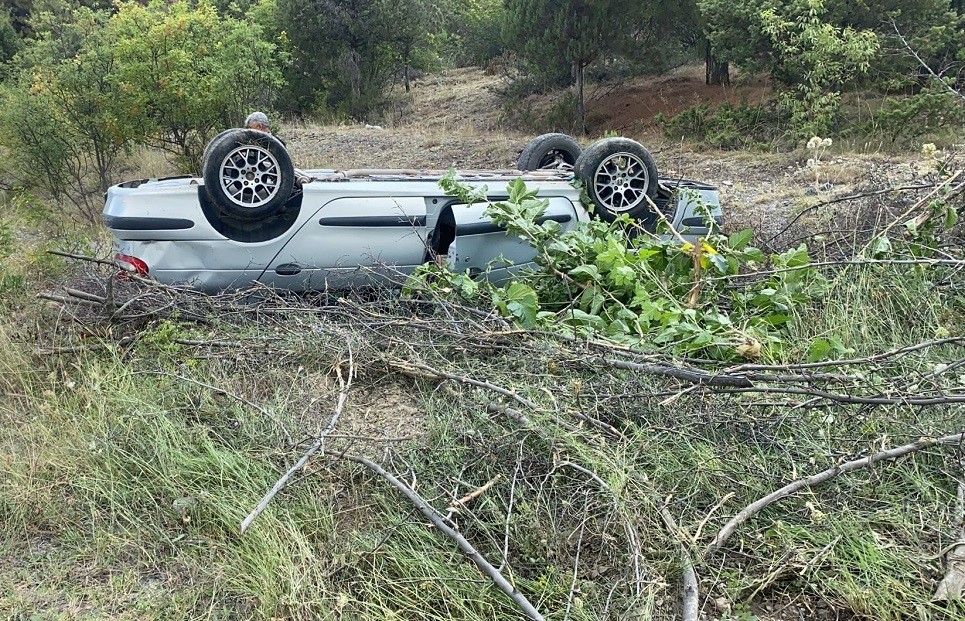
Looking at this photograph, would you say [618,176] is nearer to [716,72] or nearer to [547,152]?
[547,152]

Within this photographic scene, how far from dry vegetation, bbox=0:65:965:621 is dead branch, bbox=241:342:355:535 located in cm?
3

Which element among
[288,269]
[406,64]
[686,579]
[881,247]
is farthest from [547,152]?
[406,64]

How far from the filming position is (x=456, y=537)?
2.61m

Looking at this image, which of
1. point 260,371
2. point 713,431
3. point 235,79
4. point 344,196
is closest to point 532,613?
point 713,431

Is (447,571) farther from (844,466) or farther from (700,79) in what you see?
(700,79)

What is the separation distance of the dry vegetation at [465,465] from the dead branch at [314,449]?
0.03 metres

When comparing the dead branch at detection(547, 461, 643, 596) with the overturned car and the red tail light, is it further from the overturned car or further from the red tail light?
the red tail light

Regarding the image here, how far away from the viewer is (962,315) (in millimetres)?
4238

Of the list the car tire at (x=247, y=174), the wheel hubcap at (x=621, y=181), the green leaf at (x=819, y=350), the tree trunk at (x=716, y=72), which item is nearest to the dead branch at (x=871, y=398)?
the green leaf at (x=819, y=350)

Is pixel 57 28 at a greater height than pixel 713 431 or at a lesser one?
greater

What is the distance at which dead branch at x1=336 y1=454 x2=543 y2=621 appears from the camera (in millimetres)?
2412

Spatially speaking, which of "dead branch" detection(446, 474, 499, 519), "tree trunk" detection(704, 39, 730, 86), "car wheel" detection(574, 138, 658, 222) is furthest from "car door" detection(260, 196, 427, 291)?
"tree trunk" detection(704, 39, 730, 86)

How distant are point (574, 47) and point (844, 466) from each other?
15596 mm

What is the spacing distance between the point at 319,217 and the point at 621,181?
2.30 m
